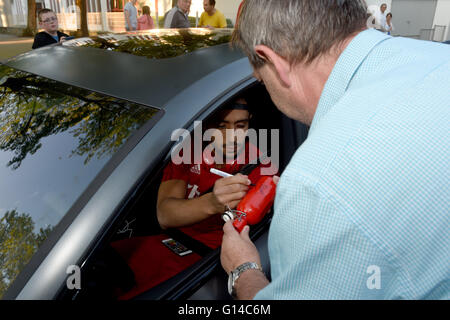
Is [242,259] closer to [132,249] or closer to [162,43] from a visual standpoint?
[132,249]

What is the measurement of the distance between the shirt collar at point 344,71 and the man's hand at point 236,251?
498mm

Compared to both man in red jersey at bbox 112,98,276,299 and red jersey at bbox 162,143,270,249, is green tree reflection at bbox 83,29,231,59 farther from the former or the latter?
red jersey at bbox 162,143,270,249

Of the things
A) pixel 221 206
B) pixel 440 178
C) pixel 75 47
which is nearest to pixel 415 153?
pixel 440 178

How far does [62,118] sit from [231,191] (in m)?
0.72

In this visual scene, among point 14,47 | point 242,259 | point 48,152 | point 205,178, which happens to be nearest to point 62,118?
point 48,152

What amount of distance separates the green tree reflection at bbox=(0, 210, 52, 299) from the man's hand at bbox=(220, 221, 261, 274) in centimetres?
55

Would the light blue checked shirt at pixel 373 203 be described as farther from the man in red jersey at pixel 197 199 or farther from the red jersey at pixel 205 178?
the red jersey at pixel 205 178

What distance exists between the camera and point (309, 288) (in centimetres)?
72

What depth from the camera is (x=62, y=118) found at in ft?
4.54

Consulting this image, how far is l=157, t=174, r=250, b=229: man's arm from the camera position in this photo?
1485 millimetres

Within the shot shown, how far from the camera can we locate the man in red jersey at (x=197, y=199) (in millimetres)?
1495

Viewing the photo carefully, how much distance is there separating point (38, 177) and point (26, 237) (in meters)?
0.22

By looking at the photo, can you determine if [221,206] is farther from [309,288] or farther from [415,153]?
[415,153]

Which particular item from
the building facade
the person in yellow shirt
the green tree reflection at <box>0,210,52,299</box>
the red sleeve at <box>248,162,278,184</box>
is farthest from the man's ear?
the building facade
